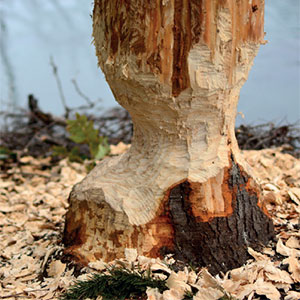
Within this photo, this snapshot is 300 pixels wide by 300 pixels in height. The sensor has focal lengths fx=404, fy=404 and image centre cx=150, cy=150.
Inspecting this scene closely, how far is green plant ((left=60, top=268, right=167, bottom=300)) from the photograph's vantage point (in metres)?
1.09

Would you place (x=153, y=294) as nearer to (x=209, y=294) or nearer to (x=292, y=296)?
(x=209, y=294)

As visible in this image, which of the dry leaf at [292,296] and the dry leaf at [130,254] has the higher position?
the dry leaf at [130,254]

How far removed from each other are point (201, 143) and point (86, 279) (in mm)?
544

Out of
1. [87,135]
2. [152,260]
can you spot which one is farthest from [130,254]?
[87,135]

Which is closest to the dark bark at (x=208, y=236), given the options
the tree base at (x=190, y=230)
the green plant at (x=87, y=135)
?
the tree base at (x=190, y=230)

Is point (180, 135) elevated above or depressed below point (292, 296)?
above

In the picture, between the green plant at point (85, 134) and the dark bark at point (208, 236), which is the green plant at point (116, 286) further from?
the green plant at point (85, 134)

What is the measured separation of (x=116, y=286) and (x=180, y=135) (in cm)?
50

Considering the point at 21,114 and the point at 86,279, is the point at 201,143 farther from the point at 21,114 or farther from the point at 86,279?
the point at 21,114

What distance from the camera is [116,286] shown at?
3.66 feet

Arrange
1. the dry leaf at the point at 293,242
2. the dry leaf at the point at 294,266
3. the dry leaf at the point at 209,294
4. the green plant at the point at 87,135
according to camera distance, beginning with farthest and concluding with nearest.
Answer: the green plant at the point at 87,135
the dry leaf at the point at 293,242
the dry leaf at the point at 294,266
the dry leaf at the point at 209,294

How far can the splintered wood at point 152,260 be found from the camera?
3.64 feet

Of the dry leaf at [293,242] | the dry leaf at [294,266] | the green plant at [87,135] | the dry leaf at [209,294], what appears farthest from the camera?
the green plant at [87,135]

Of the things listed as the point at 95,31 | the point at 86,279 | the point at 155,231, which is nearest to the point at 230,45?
the point at 95,31
